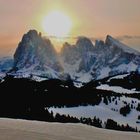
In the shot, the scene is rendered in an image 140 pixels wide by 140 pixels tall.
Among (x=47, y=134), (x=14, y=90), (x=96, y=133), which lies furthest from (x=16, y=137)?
(x=14, y=90)

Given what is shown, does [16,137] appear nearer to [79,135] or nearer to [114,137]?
[79,135]

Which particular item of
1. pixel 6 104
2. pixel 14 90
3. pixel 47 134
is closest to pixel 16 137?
pixel 47 134

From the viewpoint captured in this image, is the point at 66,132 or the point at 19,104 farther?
the point at 19,104

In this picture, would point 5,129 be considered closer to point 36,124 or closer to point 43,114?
point 36,124

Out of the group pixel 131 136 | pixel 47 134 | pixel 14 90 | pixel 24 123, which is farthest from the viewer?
pixel 14 90

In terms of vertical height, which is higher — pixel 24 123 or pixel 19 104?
pixel 19 104

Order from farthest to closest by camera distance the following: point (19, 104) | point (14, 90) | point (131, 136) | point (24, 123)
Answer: point (14, 90) < point (19, 104) < point (24, 123) < point (131, 136)
